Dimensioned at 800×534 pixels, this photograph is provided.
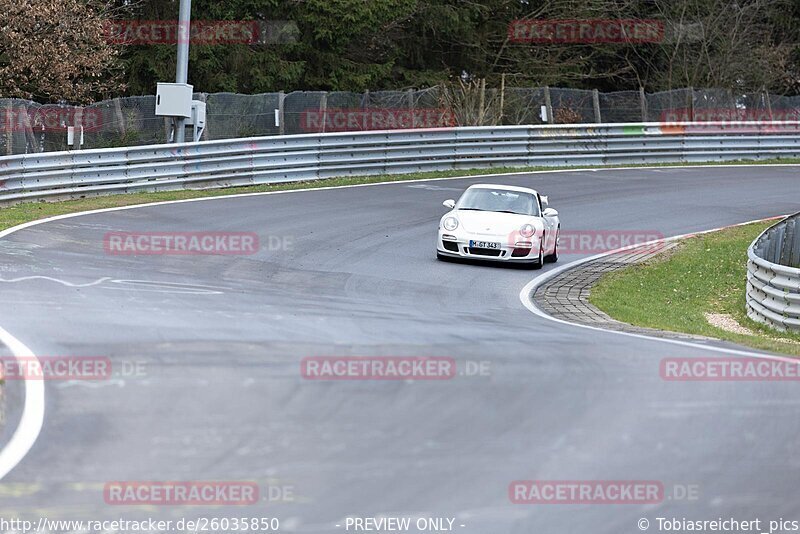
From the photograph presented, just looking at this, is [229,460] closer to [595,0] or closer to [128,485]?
[128,485]

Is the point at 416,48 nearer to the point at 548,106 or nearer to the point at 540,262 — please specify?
the point at 548,106

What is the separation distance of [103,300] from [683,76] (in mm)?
36341

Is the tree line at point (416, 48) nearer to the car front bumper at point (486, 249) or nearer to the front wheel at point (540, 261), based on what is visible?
the car front bumper at point (486, 249)

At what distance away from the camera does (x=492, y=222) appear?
18906mm

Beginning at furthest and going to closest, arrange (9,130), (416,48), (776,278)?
(416,48) < (9,130) < (776,278)

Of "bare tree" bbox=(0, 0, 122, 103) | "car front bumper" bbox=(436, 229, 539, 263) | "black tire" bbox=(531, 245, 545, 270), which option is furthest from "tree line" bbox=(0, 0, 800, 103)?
"black tire" bbox=(531, 245, 545, 270)

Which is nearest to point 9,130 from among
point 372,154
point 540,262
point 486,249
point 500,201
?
point 372,154

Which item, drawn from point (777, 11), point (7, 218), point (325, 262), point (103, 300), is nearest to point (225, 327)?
point (103, 300)

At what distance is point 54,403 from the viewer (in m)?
7.89

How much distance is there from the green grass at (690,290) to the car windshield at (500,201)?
179 cm

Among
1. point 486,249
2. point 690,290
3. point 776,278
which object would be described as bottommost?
point 690,290

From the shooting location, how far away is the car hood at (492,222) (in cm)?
1872

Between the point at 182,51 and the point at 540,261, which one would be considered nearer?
the point at 540,261

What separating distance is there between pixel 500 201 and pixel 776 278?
16.5 feet
